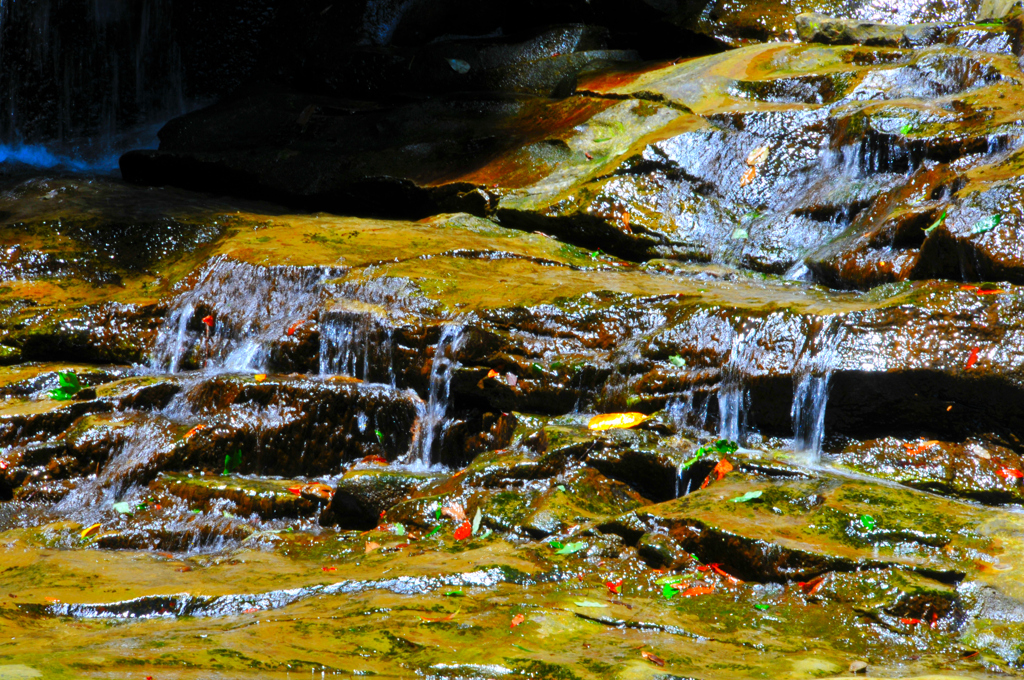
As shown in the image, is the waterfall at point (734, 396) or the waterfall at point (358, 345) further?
the waterfall at point (358, 345)

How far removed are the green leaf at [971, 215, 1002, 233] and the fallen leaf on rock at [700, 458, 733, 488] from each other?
2.34 m

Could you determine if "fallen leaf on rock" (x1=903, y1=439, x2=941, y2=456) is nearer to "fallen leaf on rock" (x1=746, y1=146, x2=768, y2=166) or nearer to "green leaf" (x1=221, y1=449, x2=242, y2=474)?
"fallen leaf on rock" (x1=746, y1=146, x2=768, y2=166)

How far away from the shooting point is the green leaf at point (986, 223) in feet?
17.2

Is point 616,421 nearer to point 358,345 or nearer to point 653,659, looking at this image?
point 358,345

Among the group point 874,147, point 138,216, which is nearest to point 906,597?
point 874,147

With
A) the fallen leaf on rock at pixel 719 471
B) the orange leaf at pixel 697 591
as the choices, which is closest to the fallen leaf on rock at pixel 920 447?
the fallen leaf on rock at pixel 719 471

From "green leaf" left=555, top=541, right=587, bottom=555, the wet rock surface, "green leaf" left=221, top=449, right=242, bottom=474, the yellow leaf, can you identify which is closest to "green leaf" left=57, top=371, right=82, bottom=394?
the wet rock surface

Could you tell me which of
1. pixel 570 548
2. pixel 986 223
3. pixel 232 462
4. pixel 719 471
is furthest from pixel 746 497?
pixel 232 462

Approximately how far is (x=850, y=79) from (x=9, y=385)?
8.16 metres

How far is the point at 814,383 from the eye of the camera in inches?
196

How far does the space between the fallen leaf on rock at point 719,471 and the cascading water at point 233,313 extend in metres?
3.50

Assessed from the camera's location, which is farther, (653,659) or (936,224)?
(936,224)

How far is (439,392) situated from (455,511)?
4.46 feet

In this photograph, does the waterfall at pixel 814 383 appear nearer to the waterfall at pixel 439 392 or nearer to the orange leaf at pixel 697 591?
the orange leaf at pixel 697 591
